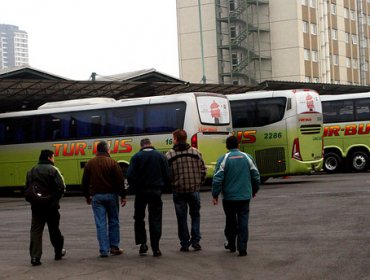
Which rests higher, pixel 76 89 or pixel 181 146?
pixel 76 89

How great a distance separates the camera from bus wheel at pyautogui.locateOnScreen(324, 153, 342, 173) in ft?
121

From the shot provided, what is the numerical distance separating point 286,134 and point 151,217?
60.3ft

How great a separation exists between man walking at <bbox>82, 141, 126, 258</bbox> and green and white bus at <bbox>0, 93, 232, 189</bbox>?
14800mm

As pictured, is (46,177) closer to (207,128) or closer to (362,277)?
(362,277)

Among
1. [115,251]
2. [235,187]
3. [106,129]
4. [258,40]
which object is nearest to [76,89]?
[106,129]

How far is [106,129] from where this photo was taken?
29438 millimetres

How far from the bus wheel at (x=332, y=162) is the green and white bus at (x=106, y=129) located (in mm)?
9774

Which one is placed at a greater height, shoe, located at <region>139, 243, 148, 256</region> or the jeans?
the jeans

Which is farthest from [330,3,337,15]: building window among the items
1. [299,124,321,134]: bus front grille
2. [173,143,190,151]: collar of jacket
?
[173,143,190,151]: collar of jacket

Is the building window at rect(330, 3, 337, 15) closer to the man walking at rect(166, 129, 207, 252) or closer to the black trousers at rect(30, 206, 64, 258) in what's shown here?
the man walking at rect(166, 129, 207, 252)

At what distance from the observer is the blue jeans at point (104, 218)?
40.1 ft

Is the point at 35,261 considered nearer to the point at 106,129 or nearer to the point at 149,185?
the point at 149,185

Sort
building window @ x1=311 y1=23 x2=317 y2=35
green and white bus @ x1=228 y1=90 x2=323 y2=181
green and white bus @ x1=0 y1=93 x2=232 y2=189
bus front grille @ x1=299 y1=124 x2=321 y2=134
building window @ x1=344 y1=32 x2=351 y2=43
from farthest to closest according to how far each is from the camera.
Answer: building window @ x1=344 y1=32 x2=351 y2=43 → building window @ x1=311 y1=23 x2=317 y2=35 → bus front grille @ x1=299 y1=124 x2=321 y2=134 → green and white bus @ x1=228 y1=90 x2=323 y2=181 → green and white bus @ x1=0 y1=93 x2=232 y2=189

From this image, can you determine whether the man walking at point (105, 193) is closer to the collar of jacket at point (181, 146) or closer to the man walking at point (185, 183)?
the man walking at point (185, 183)
